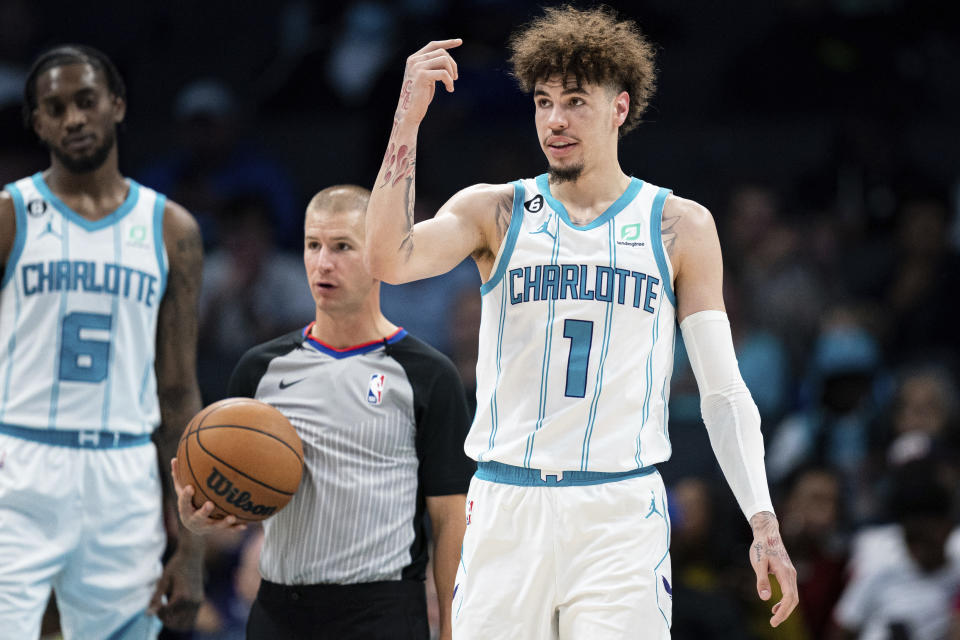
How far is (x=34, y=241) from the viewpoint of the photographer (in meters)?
5.18

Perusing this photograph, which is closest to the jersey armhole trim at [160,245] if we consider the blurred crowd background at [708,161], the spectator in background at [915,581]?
the blurred crowd background at [708,161]

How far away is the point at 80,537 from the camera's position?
511cm

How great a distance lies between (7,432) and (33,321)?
17.1 inches

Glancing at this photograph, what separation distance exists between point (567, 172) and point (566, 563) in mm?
1224

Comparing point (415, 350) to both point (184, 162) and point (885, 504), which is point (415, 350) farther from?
point (184, 162)

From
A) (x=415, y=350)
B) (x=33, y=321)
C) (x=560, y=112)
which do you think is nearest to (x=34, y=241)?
(x=33, y=321)

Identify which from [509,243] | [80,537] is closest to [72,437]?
[80,537]

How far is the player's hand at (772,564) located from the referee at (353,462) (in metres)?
1.24

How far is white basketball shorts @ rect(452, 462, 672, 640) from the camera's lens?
3930 millimetres

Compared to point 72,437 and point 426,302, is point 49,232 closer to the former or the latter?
point 72,437

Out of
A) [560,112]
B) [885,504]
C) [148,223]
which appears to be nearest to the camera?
[560,112]

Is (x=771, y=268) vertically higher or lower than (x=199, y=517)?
higher

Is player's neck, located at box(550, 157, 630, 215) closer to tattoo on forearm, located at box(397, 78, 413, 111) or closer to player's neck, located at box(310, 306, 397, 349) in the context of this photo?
tattoo on forearm, located at box(397, 78, 413, 111)

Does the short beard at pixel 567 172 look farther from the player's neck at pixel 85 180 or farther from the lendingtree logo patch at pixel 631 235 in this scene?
the player's neck at pixel 85 180
